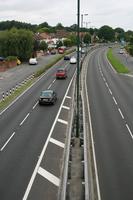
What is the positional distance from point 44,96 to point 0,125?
935 centimetres

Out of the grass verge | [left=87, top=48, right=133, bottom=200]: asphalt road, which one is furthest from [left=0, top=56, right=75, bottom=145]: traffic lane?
[left=87, top=48, right=133, bottom=200]: asphalt road

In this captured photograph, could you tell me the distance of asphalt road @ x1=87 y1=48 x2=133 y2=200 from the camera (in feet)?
62.2

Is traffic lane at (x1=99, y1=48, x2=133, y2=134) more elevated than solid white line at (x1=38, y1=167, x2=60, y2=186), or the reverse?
solid white line at (x1=38, y1=167, x2=60, y2=186)

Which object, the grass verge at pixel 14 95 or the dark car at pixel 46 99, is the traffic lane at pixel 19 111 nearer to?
the grass verge at pixel 14 95

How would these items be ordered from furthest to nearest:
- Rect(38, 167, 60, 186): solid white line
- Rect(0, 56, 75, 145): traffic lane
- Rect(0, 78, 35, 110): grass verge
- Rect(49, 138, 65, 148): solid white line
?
Rect(0, 78, 35, 110): grass verge < Rect(0, 56, 75, 145): traffic lane < Rect(49, 138, 65, 148): solid white line < Rect(38, 167, 60, 186): solid white line

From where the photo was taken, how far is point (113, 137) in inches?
1079

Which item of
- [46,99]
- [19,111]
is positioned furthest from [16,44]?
[19,111]

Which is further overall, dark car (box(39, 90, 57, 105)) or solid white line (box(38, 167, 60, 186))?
dark car (box(39, 90, 57, 105))

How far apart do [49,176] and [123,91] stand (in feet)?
98.4

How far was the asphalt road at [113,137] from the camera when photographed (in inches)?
746

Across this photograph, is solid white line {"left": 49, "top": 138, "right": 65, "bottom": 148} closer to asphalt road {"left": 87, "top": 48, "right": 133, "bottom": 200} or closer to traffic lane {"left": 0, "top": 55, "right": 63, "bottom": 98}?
asphalt road {"left": 87, "top": 48, "right": 133, "bottom": 200}

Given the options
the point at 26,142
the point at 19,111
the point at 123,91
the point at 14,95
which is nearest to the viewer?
the point at 26,142

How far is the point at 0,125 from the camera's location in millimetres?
31281

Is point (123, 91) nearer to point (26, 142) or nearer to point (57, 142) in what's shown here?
point (57, 142)
